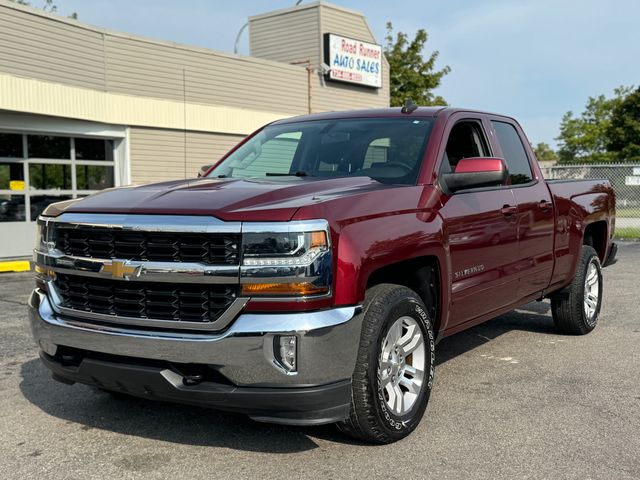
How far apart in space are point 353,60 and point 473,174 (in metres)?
19.6

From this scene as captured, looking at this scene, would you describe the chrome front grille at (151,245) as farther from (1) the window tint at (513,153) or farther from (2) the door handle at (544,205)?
(2) the door handle at (544,205)

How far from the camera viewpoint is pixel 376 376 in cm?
362

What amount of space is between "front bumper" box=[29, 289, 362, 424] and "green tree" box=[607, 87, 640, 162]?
55463 mm

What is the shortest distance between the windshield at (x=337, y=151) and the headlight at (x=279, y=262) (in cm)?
127

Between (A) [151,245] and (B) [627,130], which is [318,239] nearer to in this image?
(A) [151,245]

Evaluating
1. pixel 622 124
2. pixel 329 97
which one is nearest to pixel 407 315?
pixel 329 97

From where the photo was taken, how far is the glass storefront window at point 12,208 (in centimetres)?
1513

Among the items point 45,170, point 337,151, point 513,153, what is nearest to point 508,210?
point 513,153

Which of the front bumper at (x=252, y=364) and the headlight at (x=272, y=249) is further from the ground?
the headlight at (x=272, y=249)

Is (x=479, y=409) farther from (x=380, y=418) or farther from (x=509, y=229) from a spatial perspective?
(x=509, y=229)

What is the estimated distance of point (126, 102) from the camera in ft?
56.1

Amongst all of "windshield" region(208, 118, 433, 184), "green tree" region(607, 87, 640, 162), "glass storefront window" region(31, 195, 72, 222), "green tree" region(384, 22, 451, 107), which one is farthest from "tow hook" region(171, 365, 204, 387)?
"green tree" region(607, 87, 640, 162)

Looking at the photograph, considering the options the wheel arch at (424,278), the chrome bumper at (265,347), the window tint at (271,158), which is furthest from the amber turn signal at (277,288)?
the window tint at (271,158)

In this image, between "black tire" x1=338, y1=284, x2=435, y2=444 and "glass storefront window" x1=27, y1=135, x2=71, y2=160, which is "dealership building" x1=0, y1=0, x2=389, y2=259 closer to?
"glass storefront window" x1=27, y1=135, x2=71, y2=160
